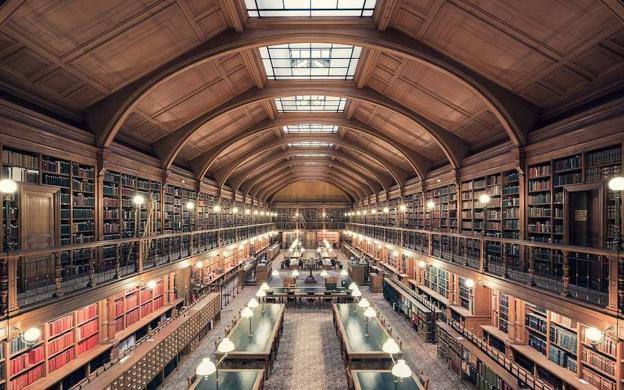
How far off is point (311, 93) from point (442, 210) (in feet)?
Result: 23.5

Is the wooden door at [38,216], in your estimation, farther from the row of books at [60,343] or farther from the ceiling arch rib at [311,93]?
the ceiling arch rib at [311,93]

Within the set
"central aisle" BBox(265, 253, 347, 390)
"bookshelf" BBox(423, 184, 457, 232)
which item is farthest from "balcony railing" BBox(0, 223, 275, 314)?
"bookshelf" BBox(423, 184, 457, 232)

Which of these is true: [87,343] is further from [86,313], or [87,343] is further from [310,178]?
[310,178]

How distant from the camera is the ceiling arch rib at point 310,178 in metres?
33.8

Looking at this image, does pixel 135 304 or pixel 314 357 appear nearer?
pixel 314 357

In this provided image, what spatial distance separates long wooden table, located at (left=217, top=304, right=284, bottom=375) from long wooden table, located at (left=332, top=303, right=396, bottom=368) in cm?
197

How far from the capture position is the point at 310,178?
3616 centimetres

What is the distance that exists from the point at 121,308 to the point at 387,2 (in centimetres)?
1040

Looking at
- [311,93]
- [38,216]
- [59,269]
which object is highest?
[311,93]

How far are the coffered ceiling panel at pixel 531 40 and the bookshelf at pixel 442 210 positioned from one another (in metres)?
5.52

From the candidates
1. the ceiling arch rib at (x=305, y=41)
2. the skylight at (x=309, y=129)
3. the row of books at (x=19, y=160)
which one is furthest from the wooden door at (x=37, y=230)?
the skylight at (x=309, y=129)

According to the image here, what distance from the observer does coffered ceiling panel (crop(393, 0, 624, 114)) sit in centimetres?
615

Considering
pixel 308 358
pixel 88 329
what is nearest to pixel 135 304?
pixel 88 329

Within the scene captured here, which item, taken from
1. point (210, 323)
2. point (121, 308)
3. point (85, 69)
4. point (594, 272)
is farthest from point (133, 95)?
point (594, 272)
